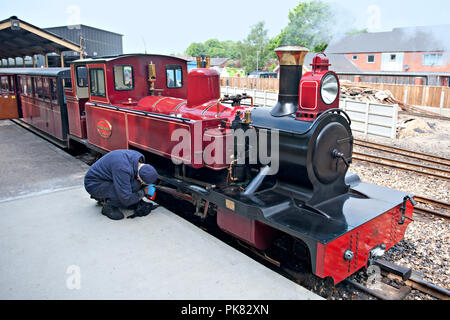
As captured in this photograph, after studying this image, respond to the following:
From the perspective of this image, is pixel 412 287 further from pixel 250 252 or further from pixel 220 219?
pixel 220 219

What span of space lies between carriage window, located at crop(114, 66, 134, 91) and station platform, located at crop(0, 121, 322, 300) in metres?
2.19

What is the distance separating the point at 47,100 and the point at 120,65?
5.08 meters

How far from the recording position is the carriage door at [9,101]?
14.3 meters

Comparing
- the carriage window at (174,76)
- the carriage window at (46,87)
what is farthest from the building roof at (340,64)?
the carriage window at (174,76)

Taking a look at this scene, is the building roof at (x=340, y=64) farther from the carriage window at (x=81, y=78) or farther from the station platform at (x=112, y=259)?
the station platform at (x=112, y=259)

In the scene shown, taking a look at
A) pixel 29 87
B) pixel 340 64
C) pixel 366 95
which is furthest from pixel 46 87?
pixel 340 64

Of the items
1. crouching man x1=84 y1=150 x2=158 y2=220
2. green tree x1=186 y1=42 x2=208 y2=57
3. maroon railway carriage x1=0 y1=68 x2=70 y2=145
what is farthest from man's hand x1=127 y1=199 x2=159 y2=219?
green tree x1=186 y1=42 x2=208 y2=57

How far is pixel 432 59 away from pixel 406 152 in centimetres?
3168

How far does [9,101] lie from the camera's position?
1446 cm

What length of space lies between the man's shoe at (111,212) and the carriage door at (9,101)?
11648 mm

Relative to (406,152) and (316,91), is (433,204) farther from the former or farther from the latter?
(406,152)

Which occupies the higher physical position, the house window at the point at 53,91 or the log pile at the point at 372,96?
the house window at the point at 53,91

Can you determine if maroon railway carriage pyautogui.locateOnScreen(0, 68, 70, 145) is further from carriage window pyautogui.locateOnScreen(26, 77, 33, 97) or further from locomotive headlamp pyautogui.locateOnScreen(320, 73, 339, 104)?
locomotive headlamp pyautogui.locateOnScreen(320, 73, 339, 104)
